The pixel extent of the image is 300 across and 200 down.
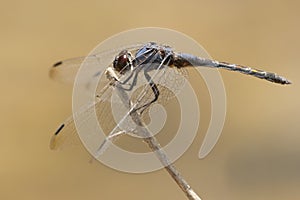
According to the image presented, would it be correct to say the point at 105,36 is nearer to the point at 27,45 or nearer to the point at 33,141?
the point at 27,45

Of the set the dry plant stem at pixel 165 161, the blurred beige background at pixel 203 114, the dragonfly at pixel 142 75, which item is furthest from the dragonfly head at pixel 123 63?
the blurred beige background at pixel 203 114

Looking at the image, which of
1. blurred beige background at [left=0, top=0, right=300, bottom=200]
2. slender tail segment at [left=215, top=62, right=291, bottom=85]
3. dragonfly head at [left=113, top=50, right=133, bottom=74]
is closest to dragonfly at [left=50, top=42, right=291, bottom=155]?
dragonfly head at [left=113, top=50, right=133, bottom=74]

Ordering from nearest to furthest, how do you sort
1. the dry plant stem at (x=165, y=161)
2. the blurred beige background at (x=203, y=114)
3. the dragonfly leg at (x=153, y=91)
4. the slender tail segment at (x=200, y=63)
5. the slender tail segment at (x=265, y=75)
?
the dry plant stem at (x=165, y=161) → the dragonfly leg at (x=153, y=91) → the slender tail segment at (x=200, y=63) → the slender tail segment at (x=265, y=75) → the blurred beige background at (x=203, y=114)

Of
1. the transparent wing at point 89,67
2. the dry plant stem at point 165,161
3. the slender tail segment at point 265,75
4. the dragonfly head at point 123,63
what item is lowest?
the dry plant stem at point 165,161

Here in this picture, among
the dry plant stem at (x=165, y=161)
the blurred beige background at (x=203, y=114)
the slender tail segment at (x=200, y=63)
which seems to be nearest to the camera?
the dry plant stem at (x=165, y=161)

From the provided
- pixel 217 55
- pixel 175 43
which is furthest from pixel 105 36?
pixel 175 43

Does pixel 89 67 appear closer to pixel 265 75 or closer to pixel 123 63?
pixel 123 63

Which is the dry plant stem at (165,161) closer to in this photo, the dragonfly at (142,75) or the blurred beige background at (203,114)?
the dragonfly at (142,75)
